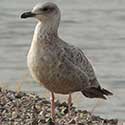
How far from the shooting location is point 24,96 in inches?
448

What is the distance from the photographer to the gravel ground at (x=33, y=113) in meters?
10.0

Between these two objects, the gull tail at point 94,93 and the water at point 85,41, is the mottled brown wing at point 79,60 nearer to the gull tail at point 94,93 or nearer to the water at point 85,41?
the gull tail at point 94,93

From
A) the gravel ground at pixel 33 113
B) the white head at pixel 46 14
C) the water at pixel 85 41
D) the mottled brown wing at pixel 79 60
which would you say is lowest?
the water at pixel 85 41

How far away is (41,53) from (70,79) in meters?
0.55

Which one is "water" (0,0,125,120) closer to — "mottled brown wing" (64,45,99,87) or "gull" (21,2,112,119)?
"mottled brown wing" (64,45,99,87)

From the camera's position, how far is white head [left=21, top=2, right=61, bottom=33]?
10117mm

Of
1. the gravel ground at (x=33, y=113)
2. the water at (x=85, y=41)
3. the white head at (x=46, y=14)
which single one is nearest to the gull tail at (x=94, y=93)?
the gravel ground at (x=33, y=113)

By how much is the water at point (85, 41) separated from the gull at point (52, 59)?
1.83 meters

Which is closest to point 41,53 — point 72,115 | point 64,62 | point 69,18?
point 64,62

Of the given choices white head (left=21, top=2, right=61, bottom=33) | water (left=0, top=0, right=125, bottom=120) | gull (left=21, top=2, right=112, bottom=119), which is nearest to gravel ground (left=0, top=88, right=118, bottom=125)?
gull (left=21, top=2, right=112, bottom=119)

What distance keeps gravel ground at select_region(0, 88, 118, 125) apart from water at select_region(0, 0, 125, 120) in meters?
1.20

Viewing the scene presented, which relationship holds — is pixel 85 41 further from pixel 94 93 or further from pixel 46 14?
pixel 46 14

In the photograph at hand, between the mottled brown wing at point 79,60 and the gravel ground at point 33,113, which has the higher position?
the mottled brown wing at point 79,60

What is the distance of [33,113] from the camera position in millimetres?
10328
